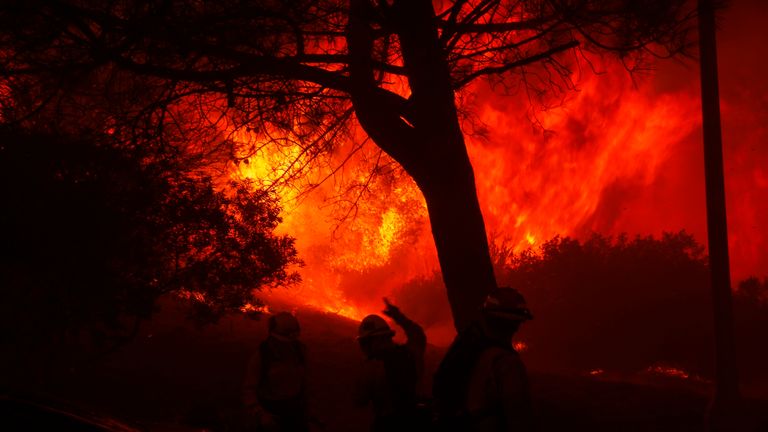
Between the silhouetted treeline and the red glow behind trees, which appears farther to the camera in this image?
the silhouetted treeline

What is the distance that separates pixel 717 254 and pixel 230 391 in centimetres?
680

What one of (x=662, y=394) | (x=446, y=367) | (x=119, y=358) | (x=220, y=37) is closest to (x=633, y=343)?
(x=662, y=394)

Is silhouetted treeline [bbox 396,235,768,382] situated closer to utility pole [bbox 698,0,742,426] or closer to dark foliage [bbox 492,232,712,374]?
dark foliage [bbox 492,232,712,374]

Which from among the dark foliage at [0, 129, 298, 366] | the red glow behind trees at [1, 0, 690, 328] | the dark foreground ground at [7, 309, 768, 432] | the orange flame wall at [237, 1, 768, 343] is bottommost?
the dark foreground ground at [7, 309, 768, 432]

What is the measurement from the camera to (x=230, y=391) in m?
9.98

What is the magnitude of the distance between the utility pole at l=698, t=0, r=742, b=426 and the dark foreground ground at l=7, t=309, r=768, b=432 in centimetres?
40

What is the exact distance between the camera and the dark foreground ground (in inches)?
346

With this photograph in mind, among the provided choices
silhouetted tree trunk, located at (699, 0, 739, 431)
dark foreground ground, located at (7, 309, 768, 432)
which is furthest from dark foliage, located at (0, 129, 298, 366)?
silhouetted tree trunk, located at (699, 0, 739, 431)

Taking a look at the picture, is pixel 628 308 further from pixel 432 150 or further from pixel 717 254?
pixel 432 150

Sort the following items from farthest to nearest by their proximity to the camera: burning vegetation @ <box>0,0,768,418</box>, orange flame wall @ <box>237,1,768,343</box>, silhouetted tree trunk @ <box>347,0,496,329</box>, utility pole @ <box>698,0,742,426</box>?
1. orange flame wall @ <box>237,1,768,343</box>
2. utility pole @ <box>698,0,742,426</box>
3. burning vegetation @ <box>0,0,768,418</box>
4. silhouetted tree trunk @ <box>347,0,496,329</box>

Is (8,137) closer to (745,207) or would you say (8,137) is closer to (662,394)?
(662,394)

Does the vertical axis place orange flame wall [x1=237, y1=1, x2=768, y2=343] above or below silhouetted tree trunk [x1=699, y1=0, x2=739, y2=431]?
above

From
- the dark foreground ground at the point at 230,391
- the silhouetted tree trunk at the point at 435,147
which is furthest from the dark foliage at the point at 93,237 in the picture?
the silhouetted tree trunk at the point at 435,147

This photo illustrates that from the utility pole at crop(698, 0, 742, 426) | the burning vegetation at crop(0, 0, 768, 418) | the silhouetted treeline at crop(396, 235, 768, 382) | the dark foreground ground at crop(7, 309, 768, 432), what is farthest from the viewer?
the silhouetted treeline at crop(396, 235, 768, 382)
